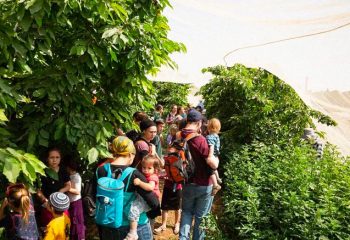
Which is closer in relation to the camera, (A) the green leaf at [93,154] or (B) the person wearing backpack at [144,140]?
(A) the green leaf at [93,154]

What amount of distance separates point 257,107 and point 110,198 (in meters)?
5.52

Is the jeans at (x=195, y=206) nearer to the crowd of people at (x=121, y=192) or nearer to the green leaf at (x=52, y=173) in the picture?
the crowd of people at (x=121, y=192)

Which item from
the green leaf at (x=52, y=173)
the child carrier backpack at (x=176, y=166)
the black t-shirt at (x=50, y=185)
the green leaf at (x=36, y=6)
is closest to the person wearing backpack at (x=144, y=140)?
the child carrier backpack at (x=176, y=166)

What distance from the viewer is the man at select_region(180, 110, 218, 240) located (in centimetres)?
468

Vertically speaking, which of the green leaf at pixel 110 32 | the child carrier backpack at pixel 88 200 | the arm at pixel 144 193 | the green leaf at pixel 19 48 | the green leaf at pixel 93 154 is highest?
the green leaf at pixel 110 32

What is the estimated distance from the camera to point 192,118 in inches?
187

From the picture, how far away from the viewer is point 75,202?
177 inches

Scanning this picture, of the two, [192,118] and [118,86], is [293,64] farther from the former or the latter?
[118,86]

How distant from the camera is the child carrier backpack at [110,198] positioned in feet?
11.2

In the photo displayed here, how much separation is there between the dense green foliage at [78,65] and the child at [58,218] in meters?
0.55

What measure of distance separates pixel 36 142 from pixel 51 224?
0.91 meters

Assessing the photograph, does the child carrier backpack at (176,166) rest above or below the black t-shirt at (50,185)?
above

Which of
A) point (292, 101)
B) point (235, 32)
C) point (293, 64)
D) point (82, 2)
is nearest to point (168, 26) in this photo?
point (235, 32)

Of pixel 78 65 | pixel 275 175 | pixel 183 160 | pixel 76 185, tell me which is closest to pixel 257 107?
pixel 275 175
